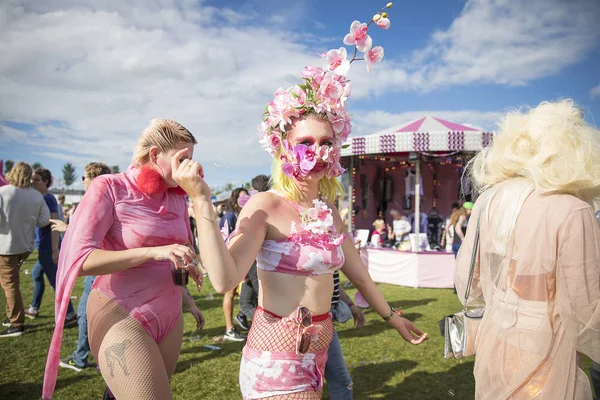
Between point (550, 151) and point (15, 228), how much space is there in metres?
5.49

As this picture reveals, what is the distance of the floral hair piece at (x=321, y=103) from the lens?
1808mm

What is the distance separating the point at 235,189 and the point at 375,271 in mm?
5229

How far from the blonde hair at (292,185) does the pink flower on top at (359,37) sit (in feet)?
1.22

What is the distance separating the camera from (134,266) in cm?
176

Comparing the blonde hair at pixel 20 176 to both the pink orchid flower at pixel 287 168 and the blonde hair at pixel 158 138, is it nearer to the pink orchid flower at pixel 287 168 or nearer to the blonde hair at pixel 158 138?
the blonde hair at pixel 158 138

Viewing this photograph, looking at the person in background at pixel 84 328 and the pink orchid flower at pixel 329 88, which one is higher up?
the pink orchid flower at pixel 329 88

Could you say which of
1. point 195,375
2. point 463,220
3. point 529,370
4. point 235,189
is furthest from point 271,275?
point 463,220

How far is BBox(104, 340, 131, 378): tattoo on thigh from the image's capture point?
5.41 ft

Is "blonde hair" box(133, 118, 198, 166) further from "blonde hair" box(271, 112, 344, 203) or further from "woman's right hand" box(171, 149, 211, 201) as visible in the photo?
"woman's right hand" box(171, 149, 211, 201)

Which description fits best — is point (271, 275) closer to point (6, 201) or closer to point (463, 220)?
point (6, 201)

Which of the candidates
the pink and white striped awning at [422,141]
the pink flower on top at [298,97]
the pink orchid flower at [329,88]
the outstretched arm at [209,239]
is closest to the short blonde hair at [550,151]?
the pink orchid flower at [329,88]

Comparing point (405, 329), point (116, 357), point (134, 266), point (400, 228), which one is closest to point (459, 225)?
point (400, 228)

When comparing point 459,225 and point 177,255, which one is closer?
point 177,255

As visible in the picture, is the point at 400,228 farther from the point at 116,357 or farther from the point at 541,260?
the point at 116,357
